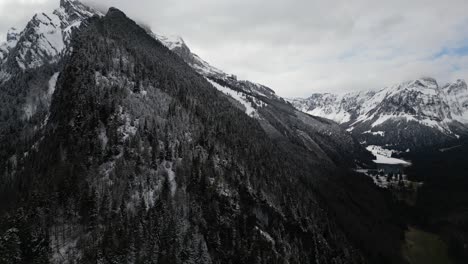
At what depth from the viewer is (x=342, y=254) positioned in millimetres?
176000

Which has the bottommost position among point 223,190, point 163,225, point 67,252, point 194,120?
point 67,252

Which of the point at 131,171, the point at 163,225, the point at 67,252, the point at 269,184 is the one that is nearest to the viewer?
the point at 67,252

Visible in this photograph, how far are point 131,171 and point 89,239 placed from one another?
32.3 metres

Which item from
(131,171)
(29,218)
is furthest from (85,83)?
(29,218)

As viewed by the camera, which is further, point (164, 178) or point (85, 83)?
point (85, 83)

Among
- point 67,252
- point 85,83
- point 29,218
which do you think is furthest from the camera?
Answer: point 85,83

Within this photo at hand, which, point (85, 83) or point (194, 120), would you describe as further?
point (194, 120)

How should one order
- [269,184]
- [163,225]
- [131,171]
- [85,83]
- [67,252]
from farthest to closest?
[269,184] → [85,83] → [131,171] → [163,225] → [67,252]

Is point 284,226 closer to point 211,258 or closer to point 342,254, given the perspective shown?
point 342,254

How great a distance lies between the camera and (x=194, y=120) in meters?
198

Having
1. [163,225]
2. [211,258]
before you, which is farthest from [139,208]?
[211,258]

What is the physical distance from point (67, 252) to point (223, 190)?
66.0 meters

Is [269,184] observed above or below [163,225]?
above

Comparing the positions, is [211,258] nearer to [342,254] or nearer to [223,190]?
[223,190]
